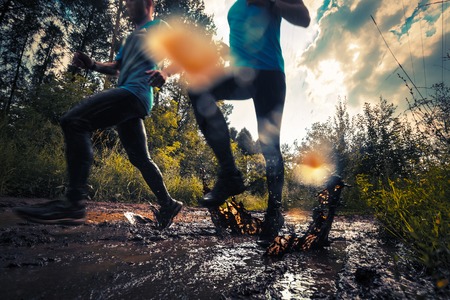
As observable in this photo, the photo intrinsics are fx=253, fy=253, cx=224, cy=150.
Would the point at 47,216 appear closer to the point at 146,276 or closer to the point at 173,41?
the point at 146,276

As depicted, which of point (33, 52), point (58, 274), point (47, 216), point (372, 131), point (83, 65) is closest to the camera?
point (58, 274)

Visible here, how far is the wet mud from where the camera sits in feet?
2.84

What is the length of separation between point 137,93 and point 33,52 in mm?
22322

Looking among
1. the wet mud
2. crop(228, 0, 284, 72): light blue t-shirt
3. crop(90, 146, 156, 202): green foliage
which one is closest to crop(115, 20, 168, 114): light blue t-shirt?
crop(228, 0, 284, 72): light blue t-shirt

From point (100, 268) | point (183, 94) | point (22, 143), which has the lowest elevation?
point (100, 268)

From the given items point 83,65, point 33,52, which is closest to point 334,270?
point 83,65

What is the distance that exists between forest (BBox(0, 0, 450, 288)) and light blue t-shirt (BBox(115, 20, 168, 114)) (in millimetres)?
920

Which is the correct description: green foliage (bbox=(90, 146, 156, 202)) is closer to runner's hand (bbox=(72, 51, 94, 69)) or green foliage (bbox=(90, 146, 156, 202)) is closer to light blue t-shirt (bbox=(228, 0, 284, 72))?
runner's hand (bbox=(72, 51, 94, 69))

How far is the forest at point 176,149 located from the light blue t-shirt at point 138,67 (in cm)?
92

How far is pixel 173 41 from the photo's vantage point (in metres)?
2.16

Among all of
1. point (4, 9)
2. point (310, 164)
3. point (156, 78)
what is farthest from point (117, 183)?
point (4, 9)

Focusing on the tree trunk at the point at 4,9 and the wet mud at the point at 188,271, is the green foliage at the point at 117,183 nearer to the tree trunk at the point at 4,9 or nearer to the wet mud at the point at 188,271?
the wet mud at the point at 188,271

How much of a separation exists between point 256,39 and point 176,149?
14.4m

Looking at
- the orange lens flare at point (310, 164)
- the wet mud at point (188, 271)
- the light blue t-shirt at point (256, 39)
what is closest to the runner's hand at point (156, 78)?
the light blue t-shirt at point (256, 39)
